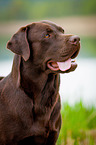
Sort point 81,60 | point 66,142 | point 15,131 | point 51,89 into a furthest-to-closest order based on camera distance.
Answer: point 81,60 → point 66,142 → point 51,89 → point 15,131

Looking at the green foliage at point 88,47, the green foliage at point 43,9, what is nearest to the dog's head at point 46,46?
the green foliage at point 88,47

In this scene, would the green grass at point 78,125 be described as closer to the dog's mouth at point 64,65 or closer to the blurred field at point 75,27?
the dog's mouth at point 64,65

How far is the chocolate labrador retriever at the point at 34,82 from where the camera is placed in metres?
3.16

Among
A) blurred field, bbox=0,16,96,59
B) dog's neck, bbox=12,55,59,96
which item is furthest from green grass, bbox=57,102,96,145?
blurred field, bbox=0,16,96,59

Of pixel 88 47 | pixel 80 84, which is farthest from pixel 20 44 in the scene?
pixel 88 47

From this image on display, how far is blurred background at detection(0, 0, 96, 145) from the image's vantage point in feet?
16.8

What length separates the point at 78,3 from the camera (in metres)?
21.1

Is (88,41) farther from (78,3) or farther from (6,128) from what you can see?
(6,128)

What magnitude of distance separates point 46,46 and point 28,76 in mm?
398

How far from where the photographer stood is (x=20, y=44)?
320 cm

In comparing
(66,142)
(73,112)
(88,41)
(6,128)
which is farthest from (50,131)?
(88,41)

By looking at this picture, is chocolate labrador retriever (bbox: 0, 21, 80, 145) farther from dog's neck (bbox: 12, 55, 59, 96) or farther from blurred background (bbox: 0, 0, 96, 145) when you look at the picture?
blurred background (bbox: 0, 0, 96, 145)

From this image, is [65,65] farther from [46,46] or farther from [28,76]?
[28,76]

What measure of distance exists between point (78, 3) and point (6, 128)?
19.1 metres
